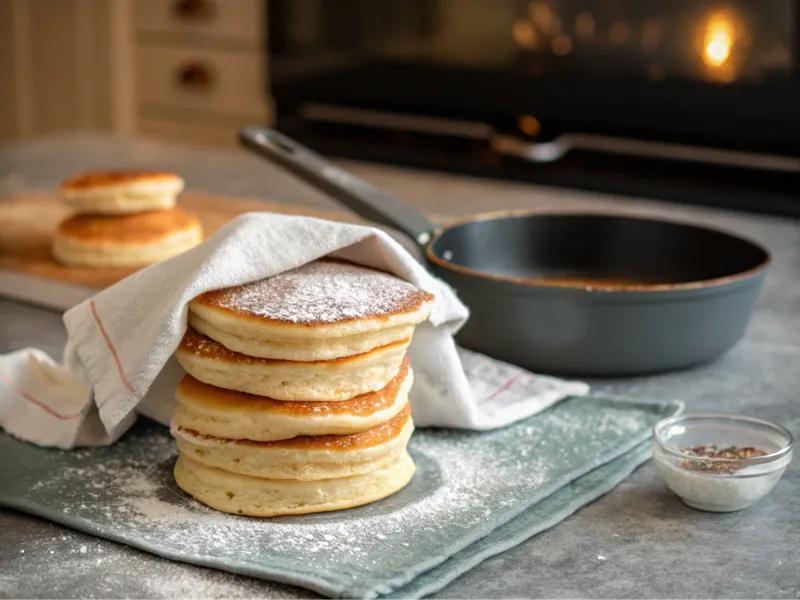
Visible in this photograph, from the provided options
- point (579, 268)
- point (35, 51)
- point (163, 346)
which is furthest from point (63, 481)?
point (35, 51)

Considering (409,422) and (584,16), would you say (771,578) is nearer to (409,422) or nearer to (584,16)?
(409,422)

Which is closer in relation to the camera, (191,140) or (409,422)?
(409,422)

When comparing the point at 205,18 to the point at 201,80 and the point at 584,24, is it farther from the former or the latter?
the point at 584,24

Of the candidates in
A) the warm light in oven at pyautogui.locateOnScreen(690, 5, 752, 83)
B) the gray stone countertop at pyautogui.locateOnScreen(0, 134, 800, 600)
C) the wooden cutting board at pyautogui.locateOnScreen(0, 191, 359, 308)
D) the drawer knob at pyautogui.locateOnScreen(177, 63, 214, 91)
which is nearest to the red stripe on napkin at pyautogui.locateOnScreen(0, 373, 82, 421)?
the gray stone countertop at pyautogui.locateOnScreen(0, 134, 800, 600)

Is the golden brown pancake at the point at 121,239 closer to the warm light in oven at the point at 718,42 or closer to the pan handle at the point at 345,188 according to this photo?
the pan handle at the point at 345,188

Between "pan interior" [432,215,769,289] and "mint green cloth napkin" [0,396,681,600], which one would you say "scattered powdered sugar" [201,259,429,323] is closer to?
"mint green cloth napkin" [0,396,681,600]

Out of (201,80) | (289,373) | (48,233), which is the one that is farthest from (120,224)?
(201,80)

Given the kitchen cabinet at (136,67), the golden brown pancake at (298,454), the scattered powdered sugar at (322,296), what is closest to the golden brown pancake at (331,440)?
the golden brown pancake at (298,454)
